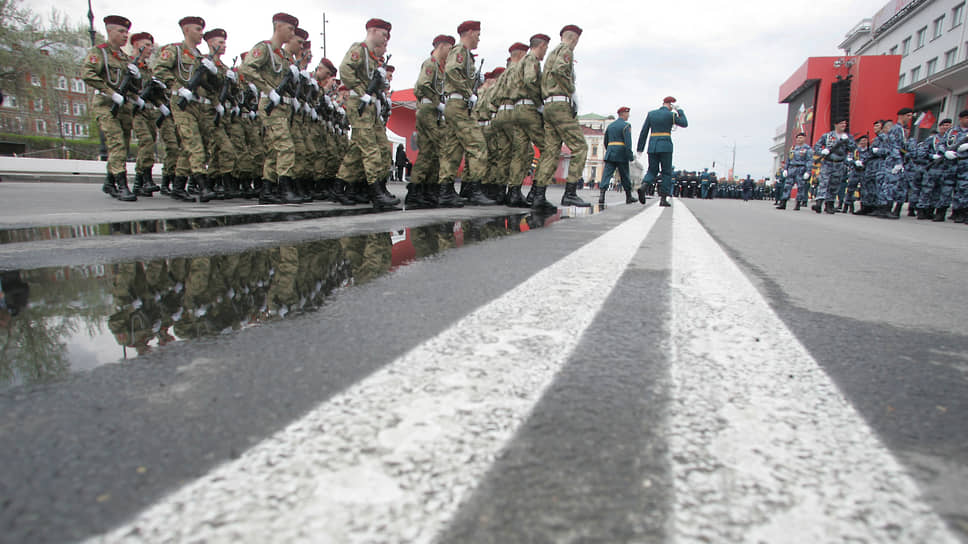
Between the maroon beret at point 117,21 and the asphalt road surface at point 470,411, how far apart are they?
701 cm

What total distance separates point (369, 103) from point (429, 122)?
1.06 m

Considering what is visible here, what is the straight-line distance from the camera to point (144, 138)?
308 inches

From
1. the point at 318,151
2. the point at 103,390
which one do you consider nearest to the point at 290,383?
the point at 103,390

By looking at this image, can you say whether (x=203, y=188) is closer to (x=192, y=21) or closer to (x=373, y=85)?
(x=192, y=21)

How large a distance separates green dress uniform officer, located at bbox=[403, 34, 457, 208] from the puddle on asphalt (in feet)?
16.6

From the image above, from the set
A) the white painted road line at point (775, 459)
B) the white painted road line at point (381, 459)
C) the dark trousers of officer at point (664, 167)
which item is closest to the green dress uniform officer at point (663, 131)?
the dark trousers of officer at point (664, 167)

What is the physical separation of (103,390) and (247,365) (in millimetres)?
229

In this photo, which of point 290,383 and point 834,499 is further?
point 290,383

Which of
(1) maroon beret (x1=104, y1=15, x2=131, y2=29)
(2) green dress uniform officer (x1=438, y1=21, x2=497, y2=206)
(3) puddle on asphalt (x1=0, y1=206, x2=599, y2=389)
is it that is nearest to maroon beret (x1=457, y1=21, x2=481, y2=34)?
(2) green dress uniform officer (x1=438, y1=21, x2=497, y2=206)

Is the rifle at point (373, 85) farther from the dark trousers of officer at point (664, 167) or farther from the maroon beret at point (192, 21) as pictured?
the dark trousers of officer at point (664, 167)

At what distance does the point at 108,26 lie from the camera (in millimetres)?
7094

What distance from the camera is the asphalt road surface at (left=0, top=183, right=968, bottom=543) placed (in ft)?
1.82

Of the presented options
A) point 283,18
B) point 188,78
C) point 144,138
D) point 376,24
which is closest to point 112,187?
point 144,138

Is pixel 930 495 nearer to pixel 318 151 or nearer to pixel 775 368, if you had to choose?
pixel 775 368
